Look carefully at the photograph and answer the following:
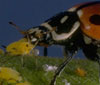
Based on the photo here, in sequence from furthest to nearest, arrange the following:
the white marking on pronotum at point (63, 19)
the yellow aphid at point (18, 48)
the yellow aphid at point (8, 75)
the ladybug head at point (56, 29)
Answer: the white marking on pronotum at point (63, 19) < the ladybug head at point (56, 29) < the yellow aphid at point (18, 48) < the yellow aphid at point (8, 75)

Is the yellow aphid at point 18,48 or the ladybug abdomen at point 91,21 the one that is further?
the ladybug abdomen at point 91,21

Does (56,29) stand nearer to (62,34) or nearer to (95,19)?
(62,34)

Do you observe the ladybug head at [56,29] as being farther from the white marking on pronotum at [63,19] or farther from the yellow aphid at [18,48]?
the yellow aphid at [18,48]

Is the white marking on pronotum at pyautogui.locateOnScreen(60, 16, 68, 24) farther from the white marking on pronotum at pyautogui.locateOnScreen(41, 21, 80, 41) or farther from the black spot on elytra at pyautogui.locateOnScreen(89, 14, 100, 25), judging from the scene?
the black spot on elytra at pyautogui.locateOnScreen(89, 14, 100, 25)

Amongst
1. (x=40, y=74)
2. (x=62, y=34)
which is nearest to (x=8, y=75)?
(x=62, y=34)

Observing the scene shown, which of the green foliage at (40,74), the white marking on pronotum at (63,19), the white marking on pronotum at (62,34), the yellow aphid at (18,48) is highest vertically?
the yellow aphid at (18,48)

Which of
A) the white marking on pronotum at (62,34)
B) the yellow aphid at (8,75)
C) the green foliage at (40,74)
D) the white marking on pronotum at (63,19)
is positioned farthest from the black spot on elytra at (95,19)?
the yellow aphid at (8,75)

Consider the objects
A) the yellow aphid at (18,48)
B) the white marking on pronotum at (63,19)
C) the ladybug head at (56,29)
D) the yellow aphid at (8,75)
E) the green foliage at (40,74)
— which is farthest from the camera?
the green foliage at (40,74)

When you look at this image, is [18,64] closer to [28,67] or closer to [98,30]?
[28,67]

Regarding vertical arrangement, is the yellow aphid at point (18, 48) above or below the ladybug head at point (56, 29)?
above
